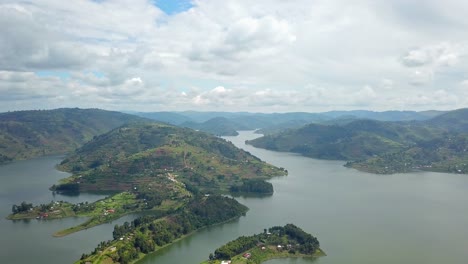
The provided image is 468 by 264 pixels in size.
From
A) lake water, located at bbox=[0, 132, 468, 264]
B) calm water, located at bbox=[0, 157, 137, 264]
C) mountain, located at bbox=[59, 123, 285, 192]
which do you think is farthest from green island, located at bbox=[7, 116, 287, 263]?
lake water, located at bbox=[0, 132, 468, 264]

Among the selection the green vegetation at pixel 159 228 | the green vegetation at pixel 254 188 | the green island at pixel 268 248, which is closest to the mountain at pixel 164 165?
the green vegetation at pixel 254 188

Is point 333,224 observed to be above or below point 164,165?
below

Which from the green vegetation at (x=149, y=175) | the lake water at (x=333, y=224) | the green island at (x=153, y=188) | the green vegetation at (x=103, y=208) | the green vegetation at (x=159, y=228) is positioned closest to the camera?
the green vegetation at (x=159, y=228)

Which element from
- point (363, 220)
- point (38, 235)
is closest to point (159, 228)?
point (38, 235)

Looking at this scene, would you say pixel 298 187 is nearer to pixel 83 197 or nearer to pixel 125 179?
pixel 125 179

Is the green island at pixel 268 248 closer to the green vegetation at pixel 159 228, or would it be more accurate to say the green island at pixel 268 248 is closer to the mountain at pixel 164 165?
the green vegetation at pixel 159 228

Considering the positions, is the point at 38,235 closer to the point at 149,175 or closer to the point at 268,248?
the point at 268,248

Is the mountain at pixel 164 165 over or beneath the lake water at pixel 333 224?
over
